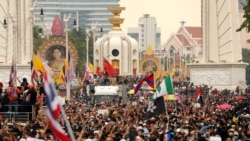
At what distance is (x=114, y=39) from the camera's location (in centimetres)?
14162

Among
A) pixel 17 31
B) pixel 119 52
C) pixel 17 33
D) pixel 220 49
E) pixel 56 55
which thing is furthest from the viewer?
pixel 119 52

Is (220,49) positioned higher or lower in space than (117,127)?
higher

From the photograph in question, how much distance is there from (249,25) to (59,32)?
239ft

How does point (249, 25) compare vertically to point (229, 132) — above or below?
above

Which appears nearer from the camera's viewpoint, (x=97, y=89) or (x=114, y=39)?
(x=97, y=89)

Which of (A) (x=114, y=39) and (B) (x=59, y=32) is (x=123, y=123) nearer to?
(B) (x=59, y=32)

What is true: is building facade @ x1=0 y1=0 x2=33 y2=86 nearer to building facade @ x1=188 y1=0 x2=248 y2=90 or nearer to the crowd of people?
building facade @ x1=188 y1=0 x2=248 y2=90

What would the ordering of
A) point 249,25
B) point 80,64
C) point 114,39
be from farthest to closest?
point 80,64 < point 114,39 < point 249,25

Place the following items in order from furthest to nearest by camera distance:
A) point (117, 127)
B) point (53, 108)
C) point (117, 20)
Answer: point (117, 20)
point (117, 127)
point (53, 108)

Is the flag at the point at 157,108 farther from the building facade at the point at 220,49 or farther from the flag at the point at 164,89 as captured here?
the building facade at the point at 220,49

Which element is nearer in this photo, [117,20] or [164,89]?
[164,89]

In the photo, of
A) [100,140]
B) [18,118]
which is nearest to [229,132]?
[100,140]

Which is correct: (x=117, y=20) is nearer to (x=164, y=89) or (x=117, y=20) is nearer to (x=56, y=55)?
(x=56, y=55)

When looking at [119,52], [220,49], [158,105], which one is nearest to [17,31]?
[220,49]
